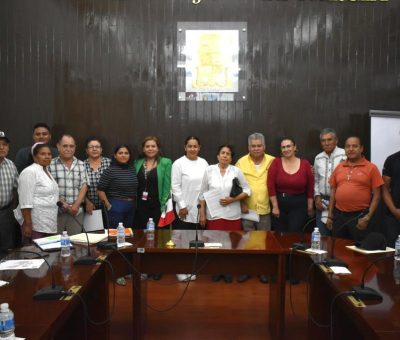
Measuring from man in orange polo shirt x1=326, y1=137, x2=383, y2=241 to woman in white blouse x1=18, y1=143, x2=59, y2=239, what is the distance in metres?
2.25

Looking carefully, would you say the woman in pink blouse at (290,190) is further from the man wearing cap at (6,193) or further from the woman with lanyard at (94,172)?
the man wearing cap at (6,193)

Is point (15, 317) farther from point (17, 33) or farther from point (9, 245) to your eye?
point (17, 33)

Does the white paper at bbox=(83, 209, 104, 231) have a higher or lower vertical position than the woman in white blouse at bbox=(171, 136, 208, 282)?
lower

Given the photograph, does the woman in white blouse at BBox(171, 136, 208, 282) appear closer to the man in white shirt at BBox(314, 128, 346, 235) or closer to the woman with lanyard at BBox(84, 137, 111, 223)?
the woman with lanyard at BBox(84, 137, 111, 223)

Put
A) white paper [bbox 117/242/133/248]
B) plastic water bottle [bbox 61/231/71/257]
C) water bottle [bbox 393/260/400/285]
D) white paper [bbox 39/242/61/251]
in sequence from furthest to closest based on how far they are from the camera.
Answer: white paper [bbox 117/242/133/248] → white paper [bbox 39/242/61/251] → plastic water bottle [bbox 61/231/71/257] → water bottle [bbox 393/260/400/285]

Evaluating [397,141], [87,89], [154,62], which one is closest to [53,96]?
[87,89]

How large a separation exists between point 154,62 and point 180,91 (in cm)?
44

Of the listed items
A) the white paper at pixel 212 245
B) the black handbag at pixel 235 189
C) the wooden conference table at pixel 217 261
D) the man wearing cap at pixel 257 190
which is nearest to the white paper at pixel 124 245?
the wooden conference table at pixel 217 261

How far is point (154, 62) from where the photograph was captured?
181 inches

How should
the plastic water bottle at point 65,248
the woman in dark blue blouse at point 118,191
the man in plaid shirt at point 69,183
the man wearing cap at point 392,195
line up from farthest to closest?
the woman in dark blue blouse at point 118,191
the man in plaid shirt at point 69,183
the man wearing cap at point 392,195
the plastic water bottle at point 65,248

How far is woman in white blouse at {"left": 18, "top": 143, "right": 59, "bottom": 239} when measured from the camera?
315cm

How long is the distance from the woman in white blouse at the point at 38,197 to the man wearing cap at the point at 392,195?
2.75 metres

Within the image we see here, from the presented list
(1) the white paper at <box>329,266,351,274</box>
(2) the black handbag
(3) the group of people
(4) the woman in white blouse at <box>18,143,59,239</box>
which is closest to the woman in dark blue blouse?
(3) the group of people

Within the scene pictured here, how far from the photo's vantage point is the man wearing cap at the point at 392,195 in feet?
11.0
